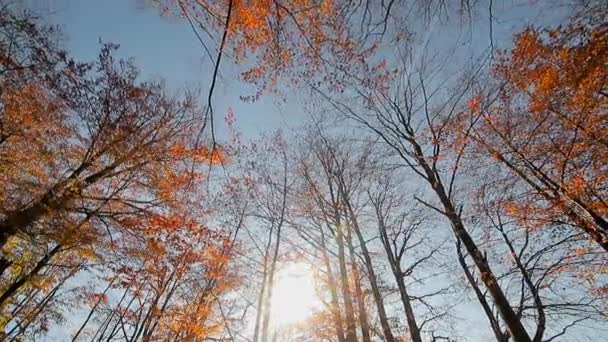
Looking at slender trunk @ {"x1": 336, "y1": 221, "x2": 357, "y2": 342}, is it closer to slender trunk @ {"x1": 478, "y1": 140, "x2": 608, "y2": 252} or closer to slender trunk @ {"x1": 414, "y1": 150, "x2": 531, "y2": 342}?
slender trunk @ {"x1": 414, "y1": 150, "x2": 531, "y2": 342}

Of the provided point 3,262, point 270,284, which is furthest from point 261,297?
point 3,262

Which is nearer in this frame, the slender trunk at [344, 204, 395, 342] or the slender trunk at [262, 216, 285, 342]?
the slender trunk at [344, 204, 395, 342]

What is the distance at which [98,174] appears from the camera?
25.2ft

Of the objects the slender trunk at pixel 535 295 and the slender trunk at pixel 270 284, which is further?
the slender trunk at pixel 270 284

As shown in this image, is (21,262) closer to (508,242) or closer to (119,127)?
(119,127)

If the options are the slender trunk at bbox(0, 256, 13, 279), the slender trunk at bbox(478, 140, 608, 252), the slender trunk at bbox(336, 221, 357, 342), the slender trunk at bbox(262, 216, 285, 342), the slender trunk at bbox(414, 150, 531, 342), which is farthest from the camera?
the slender trunk at bbox(262, 216, 285, 342)

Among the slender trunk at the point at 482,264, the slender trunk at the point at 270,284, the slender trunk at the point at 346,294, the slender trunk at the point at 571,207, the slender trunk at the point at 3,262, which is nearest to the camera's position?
the slender trunk at the point at 482,264

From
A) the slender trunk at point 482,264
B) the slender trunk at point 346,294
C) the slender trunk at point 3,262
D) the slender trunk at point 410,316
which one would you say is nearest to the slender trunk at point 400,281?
the slender trunk at point 410,316

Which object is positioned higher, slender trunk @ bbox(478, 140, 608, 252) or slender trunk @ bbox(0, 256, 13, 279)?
slender trunk @ bbox(478, 140, 608, 252)

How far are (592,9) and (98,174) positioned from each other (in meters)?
10.4

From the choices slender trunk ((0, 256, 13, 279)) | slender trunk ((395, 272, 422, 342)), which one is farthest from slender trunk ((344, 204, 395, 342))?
slender trunk ((0, 256, 13, 279))

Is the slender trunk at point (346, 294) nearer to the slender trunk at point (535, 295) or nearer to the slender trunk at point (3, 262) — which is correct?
the slender trunk at point (535, 295)

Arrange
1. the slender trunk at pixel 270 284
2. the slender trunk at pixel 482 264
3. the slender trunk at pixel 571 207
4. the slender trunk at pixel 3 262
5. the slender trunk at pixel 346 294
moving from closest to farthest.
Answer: the slender trunk at pixel 482 264 → the slender trunk at pixel 571 207 → the slender trunk at pixel 3 262 → the slender trunk at pixel 346 294 → the slender trunk at pixel 270 284

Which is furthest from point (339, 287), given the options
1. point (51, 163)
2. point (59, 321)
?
point (59, 321)
